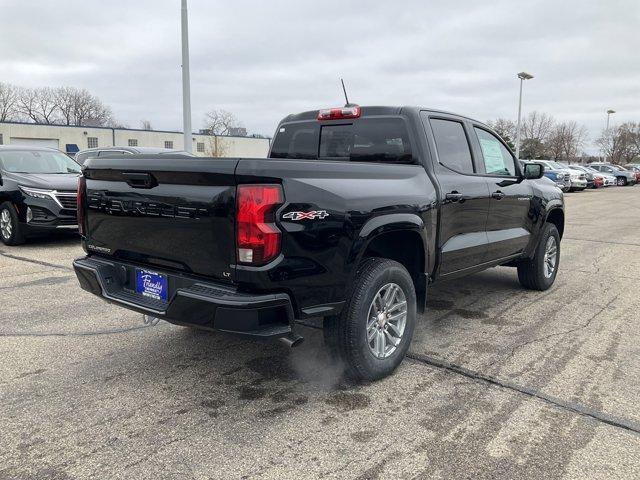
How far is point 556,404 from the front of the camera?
3.30 meters

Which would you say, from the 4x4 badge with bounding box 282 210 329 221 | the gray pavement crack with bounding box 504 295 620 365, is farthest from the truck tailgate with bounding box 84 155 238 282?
the gray pavement crack with bounding box 504 295 620 365

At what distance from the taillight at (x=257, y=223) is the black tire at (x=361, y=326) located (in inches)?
29.2

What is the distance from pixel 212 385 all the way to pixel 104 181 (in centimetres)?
156

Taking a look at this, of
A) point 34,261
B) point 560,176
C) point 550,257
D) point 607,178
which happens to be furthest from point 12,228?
point 607,178

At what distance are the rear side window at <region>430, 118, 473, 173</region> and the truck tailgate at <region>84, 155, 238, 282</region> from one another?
2106 millimetres

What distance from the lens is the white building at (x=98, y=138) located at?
164ft

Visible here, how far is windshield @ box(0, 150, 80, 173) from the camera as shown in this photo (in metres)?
9.25

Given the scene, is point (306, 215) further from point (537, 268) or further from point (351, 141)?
point (537, 268)

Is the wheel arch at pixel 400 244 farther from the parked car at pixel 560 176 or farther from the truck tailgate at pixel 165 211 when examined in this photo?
the parked car at pixel 560 176

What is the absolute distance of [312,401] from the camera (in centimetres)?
334

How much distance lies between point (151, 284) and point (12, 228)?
658 cm

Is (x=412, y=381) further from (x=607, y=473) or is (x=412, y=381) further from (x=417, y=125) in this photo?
(x=417, y=125)

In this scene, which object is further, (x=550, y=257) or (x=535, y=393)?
(x=550, y=257)

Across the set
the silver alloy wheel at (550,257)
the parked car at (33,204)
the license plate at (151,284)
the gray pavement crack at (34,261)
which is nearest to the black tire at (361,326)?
the license plate at (151,284)
